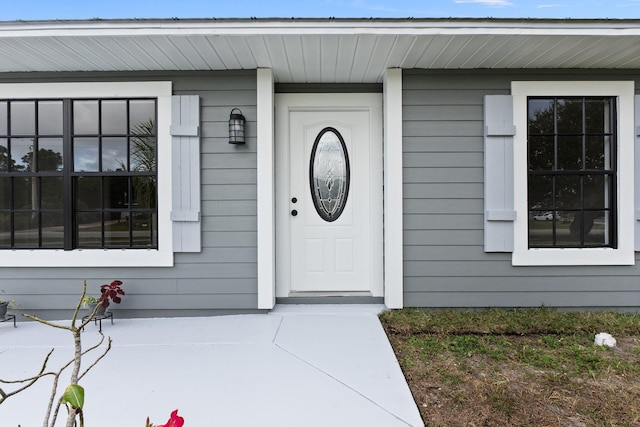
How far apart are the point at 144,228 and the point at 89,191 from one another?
577 millimetres

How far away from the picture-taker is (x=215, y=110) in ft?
10.8

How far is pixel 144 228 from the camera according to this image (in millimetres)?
3348

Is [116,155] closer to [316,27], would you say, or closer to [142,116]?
[142,116]

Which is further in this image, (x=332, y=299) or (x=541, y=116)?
(x=332, y=299)

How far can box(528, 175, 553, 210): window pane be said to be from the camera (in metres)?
3.33

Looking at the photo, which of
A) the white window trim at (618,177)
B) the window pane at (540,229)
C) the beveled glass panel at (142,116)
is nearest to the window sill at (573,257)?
the white window trim at (618,177)

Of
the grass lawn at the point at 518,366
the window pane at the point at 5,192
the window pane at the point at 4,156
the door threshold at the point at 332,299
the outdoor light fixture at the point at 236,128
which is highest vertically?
the outdoor light fixture at the point at 236,128

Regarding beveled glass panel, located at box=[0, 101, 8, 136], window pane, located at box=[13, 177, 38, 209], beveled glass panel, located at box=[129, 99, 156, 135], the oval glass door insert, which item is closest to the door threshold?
the oval glass door insert

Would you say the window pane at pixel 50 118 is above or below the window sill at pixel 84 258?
above

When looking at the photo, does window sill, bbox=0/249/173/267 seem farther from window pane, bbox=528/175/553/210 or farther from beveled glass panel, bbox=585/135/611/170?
beveled glass panel, bbox=585/135/611/170

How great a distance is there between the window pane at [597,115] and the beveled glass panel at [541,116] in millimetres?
332

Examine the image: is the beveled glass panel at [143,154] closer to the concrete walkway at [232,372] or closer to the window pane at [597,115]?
the concrete walkway at [232,372]

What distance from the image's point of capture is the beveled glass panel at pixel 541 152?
3316mm

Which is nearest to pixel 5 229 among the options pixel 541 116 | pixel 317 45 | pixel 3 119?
pixel 3 119
